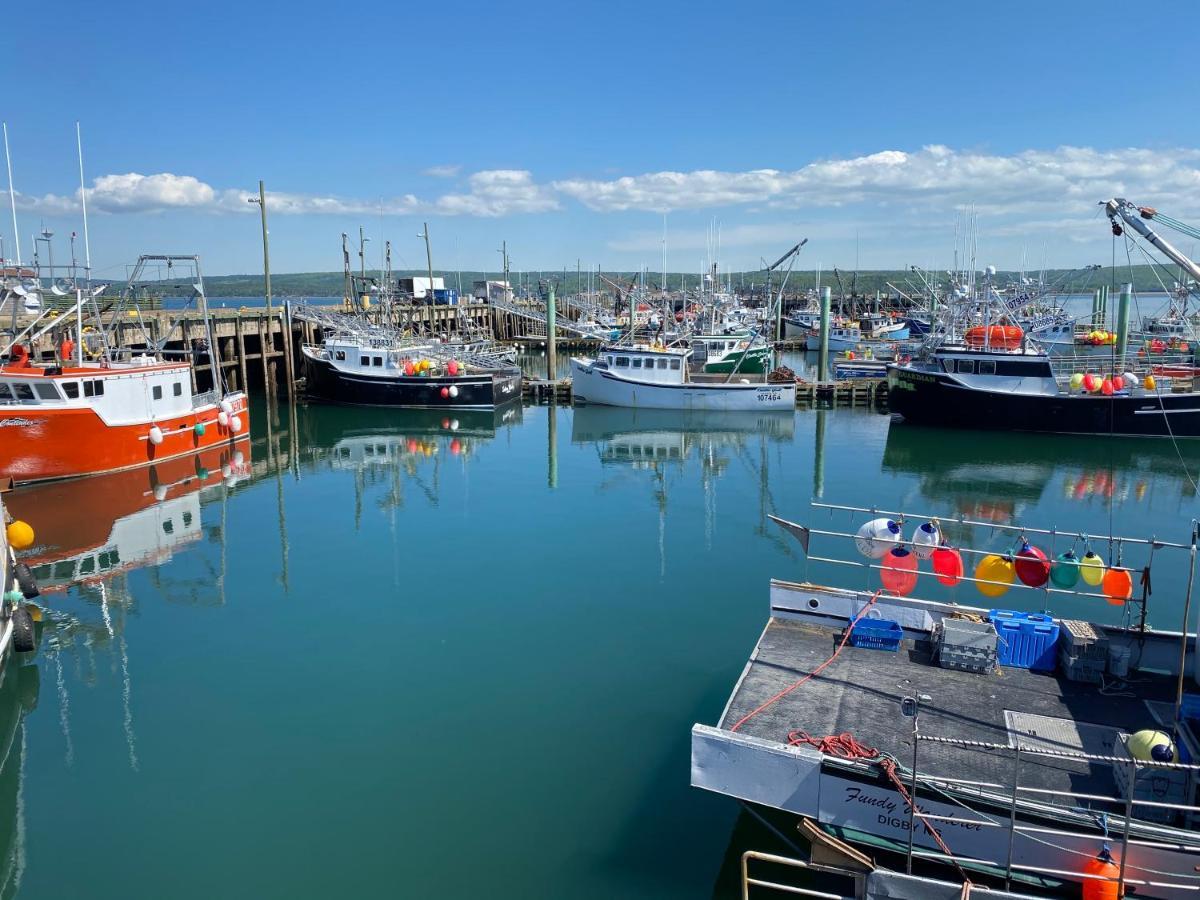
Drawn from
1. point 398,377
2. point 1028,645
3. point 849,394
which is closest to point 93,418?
point 398,377

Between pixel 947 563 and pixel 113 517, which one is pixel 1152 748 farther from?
pixel 113 517

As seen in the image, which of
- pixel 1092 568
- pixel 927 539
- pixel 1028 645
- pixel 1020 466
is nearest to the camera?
pixel 1028 645

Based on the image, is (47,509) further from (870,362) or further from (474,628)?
(870,362)

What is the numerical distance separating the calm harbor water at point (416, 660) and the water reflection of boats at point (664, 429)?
3106 mm

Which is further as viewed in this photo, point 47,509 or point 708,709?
point 47,509

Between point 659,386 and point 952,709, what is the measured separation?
25355 mm

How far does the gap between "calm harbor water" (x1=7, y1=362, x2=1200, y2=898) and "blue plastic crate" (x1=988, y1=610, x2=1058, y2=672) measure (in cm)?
293

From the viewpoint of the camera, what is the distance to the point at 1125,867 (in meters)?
5.42

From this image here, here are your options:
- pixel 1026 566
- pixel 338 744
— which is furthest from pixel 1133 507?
pixel 338 744

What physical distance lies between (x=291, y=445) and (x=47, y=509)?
8.79m

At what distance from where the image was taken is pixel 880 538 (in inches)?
367

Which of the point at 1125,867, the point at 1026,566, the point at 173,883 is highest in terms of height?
the point at 1026,566

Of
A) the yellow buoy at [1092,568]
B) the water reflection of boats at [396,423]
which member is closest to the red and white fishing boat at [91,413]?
the water reflection of boats at [396,423]

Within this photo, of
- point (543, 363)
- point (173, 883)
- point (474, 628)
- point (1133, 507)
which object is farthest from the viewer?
point (543, 363)
